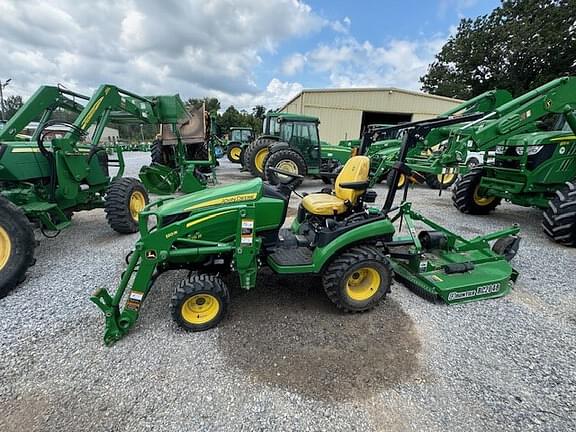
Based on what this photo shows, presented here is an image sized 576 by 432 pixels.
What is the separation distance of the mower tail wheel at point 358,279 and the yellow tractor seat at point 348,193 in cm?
50

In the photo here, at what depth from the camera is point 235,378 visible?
204 cm

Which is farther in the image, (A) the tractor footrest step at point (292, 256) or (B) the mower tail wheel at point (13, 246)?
(B) the mower tail wheel at point (13, 246)

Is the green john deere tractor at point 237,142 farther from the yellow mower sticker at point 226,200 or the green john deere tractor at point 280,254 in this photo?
the yellow mower sticker at point 226,200

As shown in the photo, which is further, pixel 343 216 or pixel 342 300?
pixel 343 216

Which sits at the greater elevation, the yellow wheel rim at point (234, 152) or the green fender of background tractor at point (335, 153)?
the green fender of background tractor at point (335, 153)

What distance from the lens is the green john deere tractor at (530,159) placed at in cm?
435

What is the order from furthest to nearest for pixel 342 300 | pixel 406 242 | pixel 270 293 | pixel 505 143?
pixel 505 143 < pixel 406 242 < pixel 270 293 < pixel 342 300

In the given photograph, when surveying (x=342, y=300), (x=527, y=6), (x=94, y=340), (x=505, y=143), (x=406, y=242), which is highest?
(x=527, y=6)

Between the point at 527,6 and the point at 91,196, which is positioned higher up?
the point at 527,6

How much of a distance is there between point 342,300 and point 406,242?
1211 mm

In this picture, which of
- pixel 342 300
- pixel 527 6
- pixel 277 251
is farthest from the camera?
pixel 527 6

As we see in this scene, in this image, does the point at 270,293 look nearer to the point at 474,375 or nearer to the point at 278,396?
the point at 278,396

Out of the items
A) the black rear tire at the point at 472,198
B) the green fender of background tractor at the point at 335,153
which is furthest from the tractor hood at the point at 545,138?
the green fender of background tractor at the point at 335,153

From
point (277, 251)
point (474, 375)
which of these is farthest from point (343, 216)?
point (474, 375)
